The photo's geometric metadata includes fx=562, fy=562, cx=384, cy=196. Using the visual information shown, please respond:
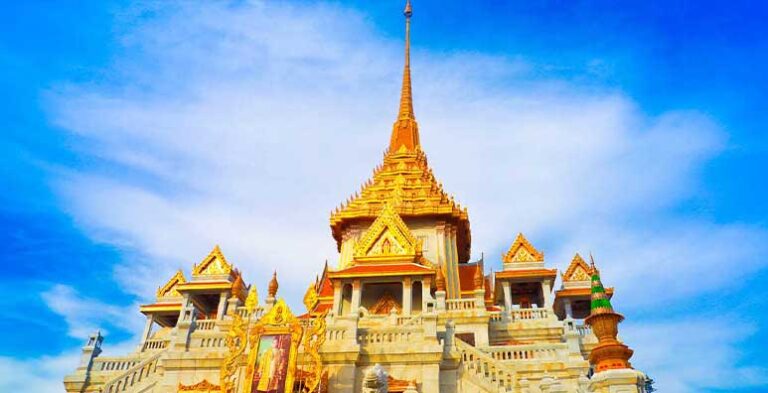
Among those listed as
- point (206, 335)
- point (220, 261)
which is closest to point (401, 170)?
point (220, 261)

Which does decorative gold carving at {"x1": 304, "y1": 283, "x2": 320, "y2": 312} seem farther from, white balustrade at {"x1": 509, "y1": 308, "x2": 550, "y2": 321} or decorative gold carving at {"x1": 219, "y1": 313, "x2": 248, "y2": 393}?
white balustrade at {"x1": 509, "y1": 308, "x2": 550, "y2": 321}

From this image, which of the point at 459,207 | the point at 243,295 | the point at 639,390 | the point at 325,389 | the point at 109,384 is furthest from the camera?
the point at 459,207

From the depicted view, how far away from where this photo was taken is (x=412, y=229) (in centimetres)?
3209

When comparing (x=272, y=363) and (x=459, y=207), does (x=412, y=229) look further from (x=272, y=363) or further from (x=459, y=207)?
(x=272, y=363)

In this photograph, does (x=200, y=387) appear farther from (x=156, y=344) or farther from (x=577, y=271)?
(x=577, y=271)

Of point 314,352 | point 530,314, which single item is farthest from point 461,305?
point 314,352

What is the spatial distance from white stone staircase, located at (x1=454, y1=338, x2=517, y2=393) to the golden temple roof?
636 inches

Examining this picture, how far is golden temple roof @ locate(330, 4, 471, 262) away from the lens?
31.9 m

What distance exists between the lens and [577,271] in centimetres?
3052

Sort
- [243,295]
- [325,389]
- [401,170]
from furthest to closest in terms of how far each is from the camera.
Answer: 1. [401,170]
2. [243,295]
3. [325,389]

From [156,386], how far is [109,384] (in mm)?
1328

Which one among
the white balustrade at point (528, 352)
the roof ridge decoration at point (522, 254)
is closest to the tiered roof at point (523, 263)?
the roof ridge decoration at point (522, 254)

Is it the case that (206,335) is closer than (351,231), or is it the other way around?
(206,335)

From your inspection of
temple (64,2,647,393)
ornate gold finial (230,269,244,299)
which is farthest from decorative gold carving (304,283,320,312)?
ornate gold finial (230,269,244,299)
